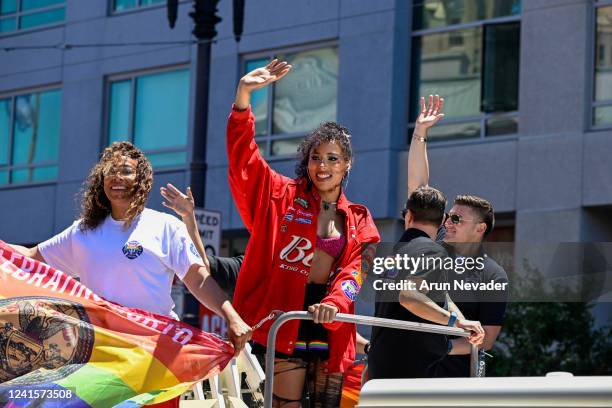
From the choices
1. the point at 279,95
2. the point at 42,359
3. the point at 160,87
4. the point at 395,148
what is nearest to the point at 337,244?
the point at 42,359

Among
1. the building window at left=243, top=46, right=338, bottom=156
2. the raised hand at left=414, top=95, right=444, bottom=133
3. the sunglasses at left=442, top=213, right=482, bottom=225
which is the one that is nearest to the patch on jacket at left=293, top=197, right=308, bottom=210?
the sunglasses at left=442, top=213, right=482, bottom=225

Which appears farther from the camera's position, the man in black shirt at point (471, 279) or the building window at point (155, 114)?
the building window at point (155, 114)

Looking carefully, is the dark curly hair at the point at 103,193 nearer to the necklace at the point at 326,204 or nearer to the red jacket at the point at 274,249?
the red jacket at the point at 274,249

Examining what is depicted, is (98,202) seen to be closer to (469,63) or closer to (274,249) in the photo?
(274,249)

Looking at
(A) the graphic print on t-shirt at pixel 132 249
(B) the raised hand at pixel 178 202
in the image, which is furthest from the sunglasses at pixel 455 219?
(A) the graphic print on t-shirt at pixel 132 249

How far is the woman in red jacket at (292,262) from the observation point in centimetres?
594

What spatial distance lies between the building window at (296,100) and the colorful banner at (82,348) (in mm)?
15652

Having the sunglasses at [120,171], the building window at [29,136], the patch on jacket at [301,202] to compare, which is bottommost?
the patch on jacket at [301,202]

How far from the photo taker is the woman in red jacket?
5938 mm

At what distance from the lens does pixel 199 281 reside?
5.91 m

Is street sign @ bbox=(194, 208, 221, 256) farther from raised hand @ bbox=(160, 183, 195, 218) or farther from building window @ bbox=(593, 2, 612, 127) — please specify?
raised hand @ bbox=(160, 183, 195, 218)

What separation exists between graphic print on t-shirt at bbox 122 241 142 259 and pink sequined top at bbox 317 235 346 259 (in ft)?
2.69

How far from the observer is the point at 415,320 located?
6348 millimetres

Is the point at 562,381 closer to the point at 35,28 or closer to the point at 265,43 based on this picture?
the point at 265,43
